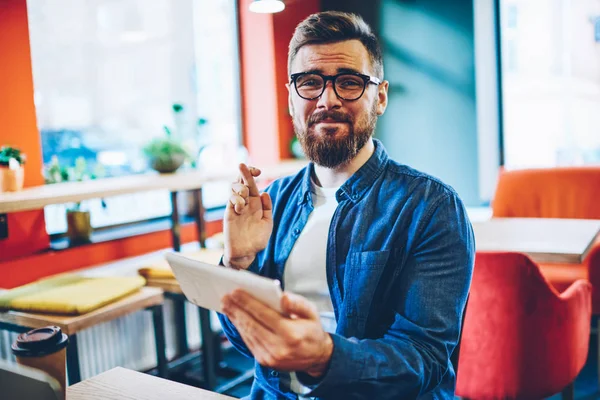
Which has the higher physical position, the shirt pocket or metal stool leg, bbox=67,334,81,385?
the shirt pocket

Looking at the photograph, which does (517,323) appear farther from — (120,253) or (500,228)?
(120,253)

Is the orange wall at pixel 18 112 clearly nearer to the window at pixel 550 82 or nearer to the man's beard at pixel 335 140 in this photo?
the man's beard at pixel 335 140

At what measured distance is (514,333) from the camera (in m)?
1.76

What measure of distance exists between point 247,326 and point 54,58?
2568 mm

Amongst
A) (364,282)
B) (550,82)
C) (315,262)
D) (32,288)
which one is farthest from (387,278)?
(550,82)

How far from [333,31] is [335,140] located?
0.25 m

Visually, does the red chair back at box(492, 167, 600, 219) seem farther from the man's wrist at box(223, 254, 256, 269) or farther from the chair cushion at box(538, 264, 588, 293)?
the man's wrist at box(223, 254, 256, 269)

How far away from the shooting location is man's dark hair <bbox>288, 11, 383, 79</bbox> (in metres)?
1.32

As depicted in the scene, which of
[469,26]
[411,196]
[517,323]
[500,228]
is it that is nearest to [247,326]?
[411,196]

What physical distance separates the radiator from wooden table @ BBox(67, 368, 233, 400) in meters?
1.59

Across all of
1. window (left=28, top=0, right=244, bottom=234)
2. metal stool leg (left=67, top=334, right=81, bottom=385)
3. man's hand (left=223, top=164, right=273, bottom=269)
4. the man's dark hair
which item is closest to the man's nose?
the man's dark hair

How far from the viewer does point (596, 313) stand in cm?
274

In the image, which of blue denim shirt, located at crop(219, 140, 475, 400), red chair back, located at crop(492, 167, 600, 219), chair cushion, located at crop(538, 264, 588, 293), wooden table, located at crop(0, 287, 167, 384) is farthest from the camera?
red chair back, located at crop(492, 167, 600, 219)

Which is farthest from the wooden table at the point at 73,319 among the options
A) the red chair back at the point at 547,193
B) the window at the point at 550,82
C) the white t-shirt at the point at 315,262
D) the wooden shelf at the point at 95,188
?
the window at the point at 550,82
